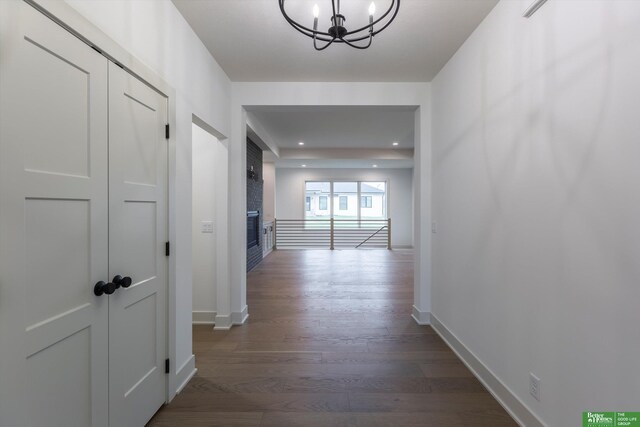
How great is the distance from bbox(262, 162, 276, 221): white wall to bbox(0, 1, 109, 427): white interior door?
22.6 ft

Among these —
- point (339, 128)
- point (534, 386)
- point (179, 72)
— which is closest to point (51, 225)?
point (179, 72)

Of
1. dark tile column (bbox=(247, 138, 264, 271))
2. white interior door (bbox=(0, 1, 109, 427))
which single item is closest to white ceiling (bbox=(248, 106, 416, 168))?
dark tile column (bbox=(247, 138, 264, 271))

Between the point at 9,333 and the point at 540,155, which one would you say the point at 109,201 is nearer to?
the point at 9,333

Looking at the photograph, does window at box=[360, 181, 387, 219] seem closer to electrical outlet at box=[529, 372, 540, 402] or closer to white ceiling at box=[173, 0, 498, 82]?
white ceiling at box=[173, 0, 498, 82]

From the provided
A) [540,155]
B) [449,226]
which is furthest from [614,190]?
[449,226]

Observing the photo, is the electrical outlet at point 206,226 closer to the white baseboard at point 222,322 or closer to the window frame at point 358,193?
the white baseboard at point 222,322

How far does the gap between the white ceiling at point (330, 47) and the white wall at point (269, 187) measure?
5241 mm

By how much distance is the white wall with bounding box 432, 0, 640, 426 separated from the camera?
3.57 ft

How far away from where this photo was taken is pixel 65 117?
1.11 meters

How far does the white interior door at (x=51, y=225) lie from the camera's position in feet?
3.02

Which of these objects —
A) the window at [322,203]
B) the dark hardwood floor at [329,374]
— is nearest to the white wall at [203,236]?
the dark hardwood floor at [329,374]

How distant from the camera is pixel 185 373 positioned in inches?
80.4

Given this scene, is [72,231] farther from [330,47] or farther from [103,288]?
[330,47]

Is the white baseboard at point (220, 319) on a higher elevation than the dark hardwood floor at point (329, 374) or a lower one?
higher
